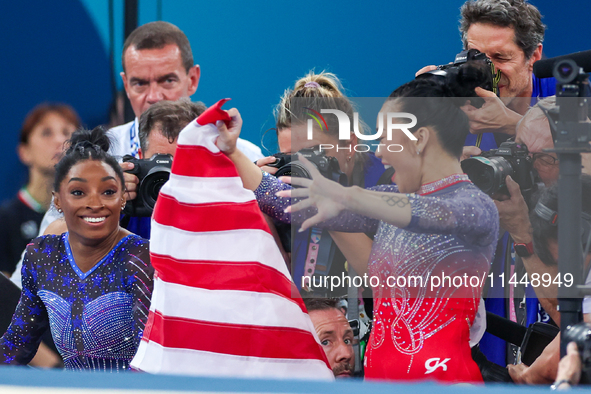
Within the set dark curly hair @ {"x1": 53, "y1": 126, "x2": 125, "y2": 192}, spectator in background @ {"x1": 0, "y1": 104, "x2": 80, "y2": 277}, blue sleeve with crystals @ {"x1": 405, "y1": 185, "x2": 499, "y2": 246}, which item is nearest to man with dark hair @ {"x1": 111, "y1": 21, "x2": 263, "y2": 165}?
spectator in background @ {"x1": 0, "y1": 104, "x2": 80, "y2": 277}

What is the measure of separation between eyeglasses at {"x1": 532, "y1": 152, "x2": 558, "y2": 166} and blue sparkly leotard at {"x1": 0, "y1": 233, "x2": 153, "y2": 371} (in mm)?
1066

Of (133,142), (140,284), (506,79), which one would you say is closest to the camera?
(140,284)

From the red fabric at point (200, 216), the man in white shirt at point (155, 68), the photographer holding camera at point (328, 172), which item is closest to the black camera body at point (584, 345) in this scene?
the photographer holding camera at point (328, 172)

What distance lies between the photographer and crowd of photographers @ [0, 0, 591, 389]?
1.63m

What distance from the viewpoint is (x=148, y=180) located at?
76.9 inches

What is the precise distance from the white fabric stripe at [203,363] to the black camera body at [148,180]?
20.7 inches

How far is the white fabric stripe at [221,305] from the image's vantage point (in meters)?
1.58

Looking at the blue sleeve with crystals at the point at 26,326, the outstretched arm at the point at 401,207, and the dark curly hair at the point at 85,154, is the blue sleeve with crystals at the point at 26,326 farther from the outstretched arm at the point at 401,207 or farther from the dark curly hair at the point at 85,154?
the outstretched arm at the point at 401,207

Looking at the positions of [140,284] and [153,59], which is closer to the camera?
[140,284]

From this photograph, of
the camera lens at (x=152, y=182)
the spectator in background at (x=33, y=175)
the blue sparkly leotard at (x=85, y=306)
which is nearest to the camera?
the blue sparkly leotard at (x=85, y=306)

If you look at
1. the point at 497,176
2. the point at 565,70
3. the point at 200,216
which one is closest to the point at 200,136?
the point at 200,216

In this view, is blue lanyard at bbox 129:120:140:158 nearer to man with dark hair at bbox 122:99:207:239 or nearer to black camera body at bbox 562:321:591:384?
man with dark hair at bbox 122:99:207:239

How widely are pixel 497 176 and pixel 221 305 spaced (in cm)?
74

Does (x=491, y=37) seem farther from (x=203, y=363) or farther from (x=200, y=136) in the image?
(x=203, y=363)
